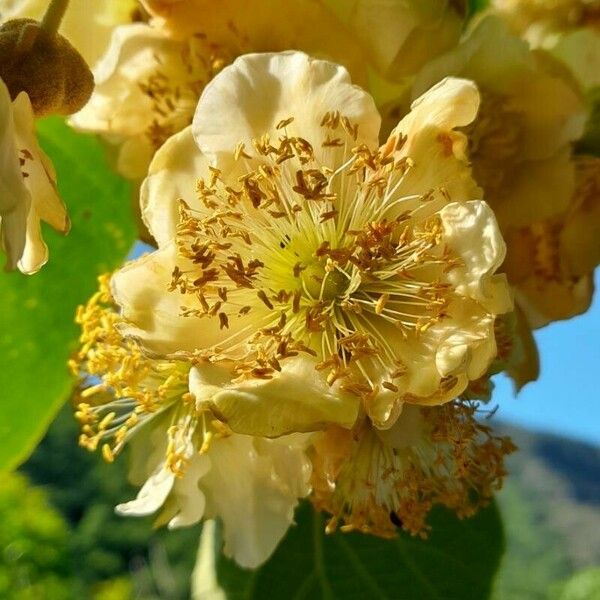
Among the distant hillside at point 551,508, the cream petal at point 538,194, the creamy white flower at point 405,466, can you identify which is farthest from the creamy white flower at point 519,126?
the distant hillside at point 551,508

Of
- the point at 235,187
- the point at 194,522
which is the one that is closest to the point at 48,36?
the point at 235,187

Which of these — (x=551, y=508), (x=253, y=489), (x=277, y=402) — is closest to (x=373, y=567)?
(x=253, y=489)

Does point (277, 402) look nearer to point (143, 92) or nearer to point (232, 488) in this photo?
point (232, 488)

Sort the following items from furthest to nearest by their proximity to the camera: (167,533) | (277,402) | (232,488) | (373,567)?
1. (167,533)
2. (373,567)
3. (232,488)
4. (277,402)

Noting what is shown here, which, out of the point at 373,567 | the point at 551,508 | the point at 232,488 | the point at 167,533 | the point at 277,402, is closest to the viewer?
the point at 277,402

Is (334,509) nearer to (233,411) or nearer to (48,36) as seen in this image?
(233,411)

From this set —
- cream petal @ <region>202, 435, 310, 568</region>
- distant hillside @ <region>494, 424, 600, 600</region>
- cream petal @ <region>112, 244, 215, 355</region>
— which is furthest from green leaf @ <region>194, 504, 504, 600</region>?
distant hillside @ <region>494, 424, 600, 600</region>

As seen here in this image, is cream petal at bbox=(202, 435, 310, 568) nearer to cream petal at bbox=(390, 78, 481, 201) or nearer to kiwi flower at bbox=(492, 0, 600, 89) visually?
cream petal at bbox=(390, 78, 481, 201)

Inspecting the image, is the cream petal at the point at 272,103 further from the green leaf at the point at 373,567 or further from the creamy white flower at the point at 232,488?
the green leaf at the point at 373,567
